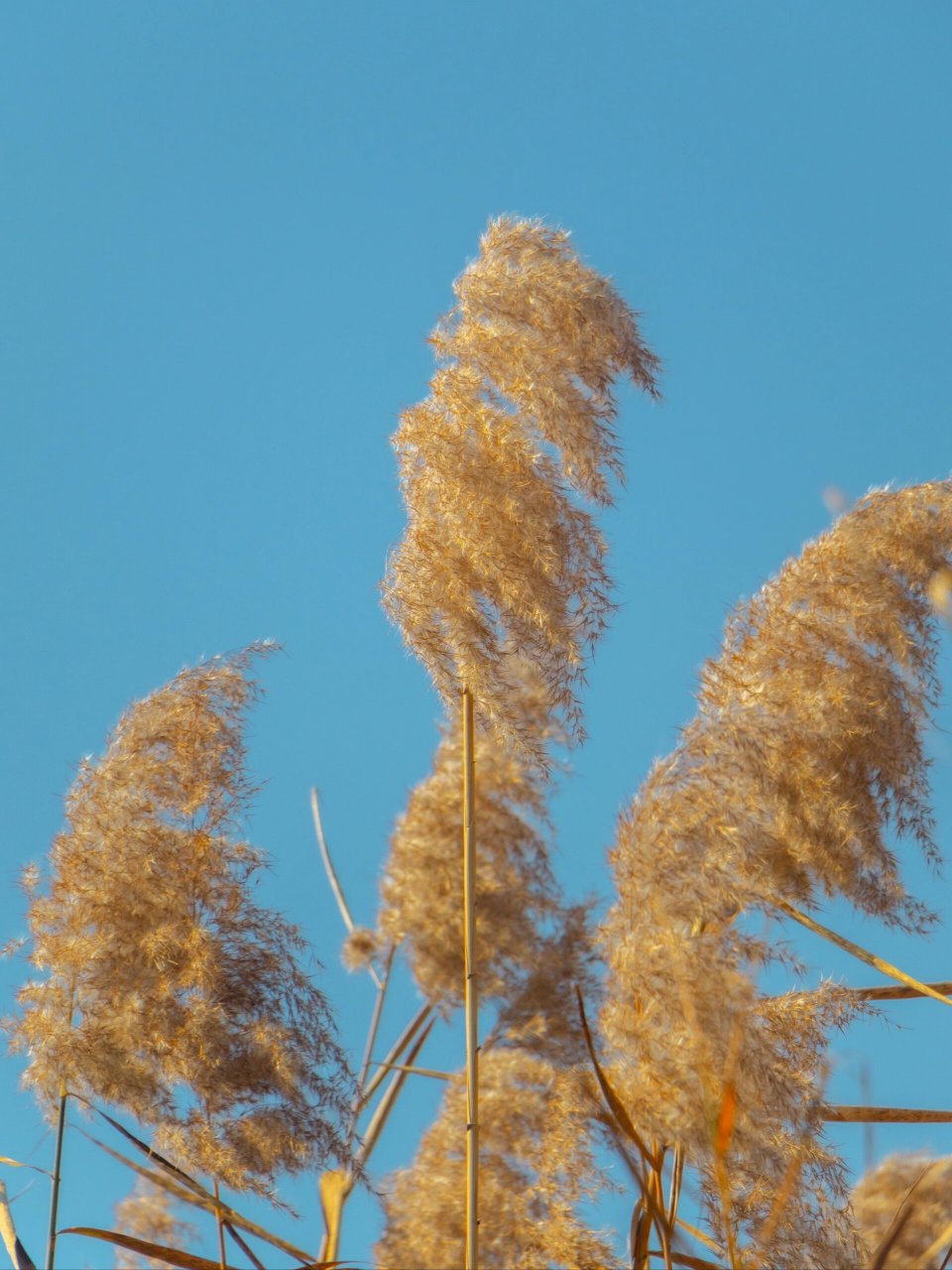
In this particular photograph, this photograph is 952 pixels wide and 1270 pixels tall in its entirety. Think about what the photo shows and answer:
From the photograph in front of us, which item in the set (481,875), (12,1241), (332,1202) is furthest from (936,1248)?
(481,875)

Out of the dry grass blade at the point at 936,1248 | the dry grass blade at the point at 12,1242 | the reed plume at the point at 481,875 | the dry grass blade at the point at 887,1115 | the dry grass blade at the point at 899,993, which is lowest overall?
the dry grass blade at the point at 936,1248

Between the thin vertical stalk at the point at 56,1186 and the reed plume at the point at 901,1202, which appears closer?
the thin vertical stalk at the point at 56,1186

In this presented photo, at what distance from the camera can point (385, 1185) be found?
3348mm

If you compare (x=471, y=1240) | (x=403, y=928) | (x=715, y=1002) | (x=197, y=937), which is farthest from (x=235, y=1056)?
(x=403, y=928)

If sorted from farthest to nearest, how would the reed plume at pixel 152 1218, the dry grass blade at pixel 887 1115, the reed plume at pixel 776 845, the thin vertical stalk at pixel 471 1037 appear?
1. the reed plume at pixel 152 1218
2. the dry grass blade at pixel 887 1115
3. the thin vertical stalk at pixel 471 1037
4. the reed plume at pixel 776 845

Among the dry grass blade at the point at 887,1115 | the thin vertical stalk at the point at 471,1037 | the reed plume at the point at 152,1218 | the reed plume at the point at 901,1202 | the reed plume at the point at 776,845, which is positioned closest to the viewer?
the reed plume at the point at 776,845

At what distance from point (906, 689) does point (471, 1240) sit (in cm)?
125

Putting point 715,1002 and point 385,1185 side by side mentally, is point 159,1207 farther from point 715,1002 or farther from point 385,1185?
point 715,1002

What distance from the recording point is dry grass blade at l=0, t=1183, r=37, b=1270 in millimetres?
2324

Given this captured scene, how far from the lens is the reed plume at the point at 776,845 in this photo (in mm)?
2057

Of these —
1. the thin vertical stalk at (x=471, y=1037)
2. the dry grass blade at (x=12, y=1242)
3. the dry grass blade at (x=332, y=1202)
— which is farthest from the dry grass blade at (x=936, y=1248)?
the dry grass blade at (x=12, y=1242)

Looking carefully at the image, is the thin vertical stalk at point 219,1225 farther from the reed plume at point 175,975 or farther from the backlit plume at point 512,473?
the backlit plume at point 512,473

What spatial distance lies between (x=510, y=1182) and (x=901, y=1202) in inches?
32.6

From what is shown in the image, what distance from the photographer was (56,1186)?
8.00ft
